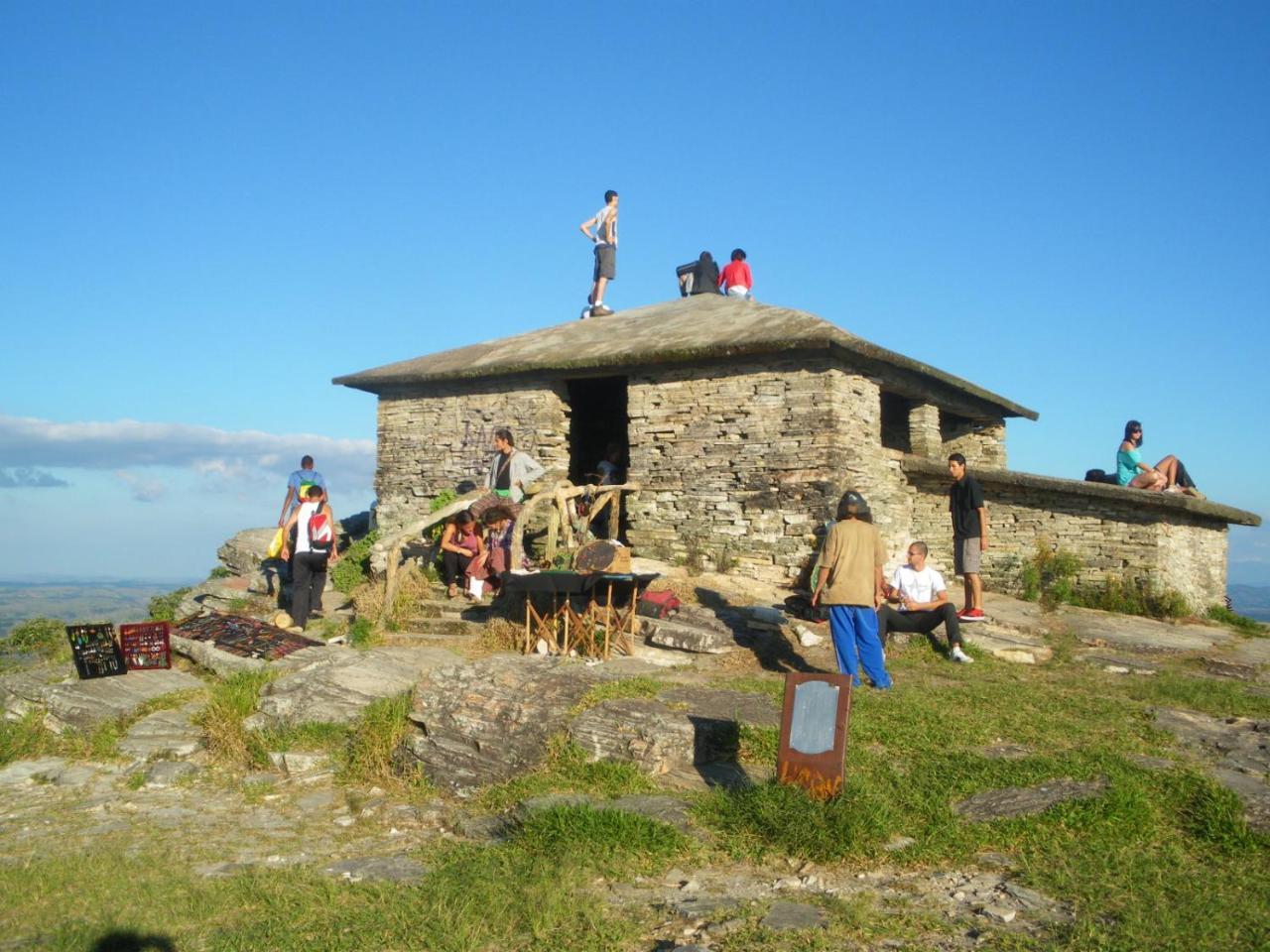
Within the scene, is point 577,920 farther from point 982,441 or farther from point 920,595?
point 982,441

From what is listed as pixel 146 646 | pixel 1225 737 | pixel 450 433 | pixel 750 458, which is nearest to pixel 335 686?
pixel 146 646

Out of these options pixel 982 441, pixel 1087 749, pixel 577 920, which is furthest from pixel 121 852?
pixel 982 441

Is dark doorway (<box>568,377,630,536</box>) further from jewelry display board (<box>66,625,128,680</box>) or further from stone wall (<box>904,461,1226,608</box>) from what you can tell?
jewelry display board (<box>66,625,128,680</box>)

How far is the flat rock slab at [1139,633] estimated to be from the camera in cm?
1055

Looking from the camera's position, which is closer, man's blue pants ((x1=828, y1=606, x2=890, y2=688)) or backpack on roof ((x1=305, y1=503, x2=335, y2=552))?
man's blue pants ((x1=828, y1=606, x2=890, y2=688))

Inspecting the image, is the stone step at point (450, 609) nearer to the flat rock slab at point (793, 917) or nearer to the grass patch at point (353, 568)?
the grass patch at point (353, 568)

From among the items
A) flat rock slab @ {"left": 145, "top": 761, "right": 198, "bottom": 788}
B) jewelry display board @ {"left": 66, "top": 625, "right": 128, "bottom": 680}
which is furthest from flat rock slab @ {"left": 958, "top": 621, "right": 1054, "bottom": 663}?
jewelry display board @ {"left": 66, "top": 625, "right": 128, "bottom": 680}

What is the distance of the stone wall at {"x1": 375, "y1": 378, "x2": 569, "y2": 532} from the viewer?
14.8 metres

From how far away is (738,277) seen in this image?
58.5 ft

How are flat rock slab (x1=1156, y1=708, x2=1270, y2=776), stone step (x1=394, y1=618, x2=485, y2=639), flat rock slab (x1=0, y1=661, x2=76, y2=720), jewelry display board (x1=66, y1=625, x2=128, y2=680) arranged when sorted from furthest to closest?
stone step (x1=394, y1=618, x2=485, y2=639) < jewelry display board (x1=66, y1=625, x2=128, y2=680) < flat rock slab (x1=0, y1=661, x2=76, y2=720) < flat rock slab (x1=1156, y1=708, x2=1270, y2=776)

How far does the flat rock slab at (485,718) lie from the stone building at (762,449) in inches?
228

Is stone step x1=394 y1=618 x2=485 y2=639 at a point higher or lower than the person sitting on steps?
lower

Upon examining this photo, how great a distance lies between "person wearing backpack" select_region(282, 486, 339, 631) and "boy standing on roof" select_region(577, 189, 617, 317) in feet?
24.9

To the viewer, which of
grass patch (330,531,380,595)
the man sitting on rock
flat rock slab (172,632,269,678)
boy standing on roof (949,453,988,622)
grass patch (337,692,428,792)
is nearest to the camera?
grass patch (337,692,428,792)
